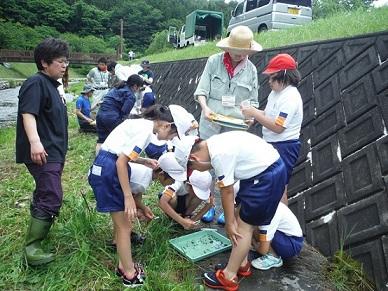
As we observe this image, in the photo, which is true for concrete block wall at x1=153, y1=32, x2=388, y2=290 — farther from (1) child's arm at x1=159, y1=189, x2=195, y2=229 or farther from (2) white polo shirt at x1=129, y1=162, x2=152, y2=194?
(2) white polo shirt at x1=129, y1=162, x2=152, y2=194

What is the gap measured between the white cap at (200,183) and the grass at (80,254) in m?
0.44

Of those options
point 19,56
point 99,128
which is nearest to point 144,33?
point 19,56

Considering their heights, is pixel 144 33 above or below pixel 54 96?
above

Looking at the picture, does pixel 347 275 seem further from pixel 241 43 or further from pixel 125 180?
pixel 241 43

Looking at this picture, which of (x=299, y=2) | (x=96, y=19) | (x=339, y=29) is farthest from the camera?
(x=96, y=19)

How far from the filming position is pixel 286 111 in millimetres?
2691

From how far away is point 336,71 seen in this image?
3855mm

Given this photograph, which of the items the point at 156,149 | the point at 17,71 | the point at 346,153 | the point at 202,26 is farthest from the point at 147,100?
the point at 17,71

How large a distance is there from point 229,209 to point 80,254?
1179mm

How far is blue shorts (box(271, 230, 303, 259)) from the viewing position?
265cm

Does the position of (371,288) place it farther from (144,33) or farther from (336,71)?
(144,33)

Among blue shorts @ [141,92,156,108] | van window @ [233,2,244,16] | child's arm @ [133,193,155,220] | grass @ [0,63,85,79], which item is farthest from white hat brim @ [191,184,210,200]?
grass @ [0,63,85,79]

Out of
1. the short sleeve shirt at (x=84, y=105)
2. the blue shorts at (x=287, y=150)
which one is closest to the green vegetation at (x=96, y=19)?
the short sleeve shirt at (x=84, y=105)

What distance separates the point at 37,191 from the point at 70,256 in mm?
549
